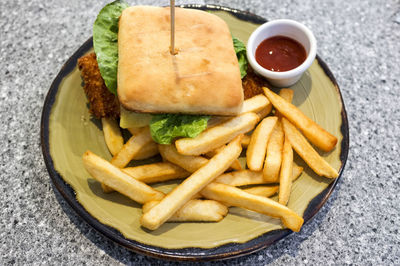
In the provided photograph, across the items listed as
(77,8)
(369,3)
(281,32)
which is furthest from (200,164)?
(369,3)

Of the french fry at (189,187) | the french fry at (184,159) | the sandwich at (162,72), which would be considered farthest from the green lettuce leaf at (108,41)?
the french fry at (189,187)

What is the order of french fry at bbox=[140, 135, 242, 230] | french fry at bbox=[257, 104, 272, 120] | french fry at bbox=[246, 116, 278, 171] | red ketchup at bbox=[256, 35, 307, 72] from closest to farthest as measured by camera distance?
french fry at bbox=[140, 135, 242, 230]
french fry at bbox=[246, 116, 278, 171]
french fry at bbox=[257, 104, 272, 120]
red ketchup at bbox=[256, 35, 307, 72]

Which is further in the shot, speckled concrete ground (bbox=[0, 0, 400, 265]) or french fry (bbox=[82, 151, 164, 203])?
speckled concrete ground (bbox=[0, 0, 400, 265])

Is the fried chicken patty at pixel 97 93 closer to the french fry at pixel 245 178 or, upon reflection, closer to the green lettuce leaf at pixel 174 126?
the green lettuce leaf at pixel 174 126

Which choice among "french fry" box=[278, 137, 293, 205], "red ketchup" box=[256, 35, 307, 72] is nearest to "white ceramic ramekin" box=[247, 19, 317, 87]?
"red ketchup" box=[256, 35, 307, 72]

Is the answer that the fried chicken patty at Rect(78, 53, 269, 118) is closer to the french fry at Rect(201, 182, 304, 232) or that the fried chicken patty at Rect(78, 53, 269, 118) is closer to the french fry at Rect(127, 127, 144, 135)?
the french fry at Rect(127, 127, 144, 135)

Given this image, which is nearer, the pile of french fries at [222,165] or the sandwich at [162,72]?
the pile of french fries at [222,165]
